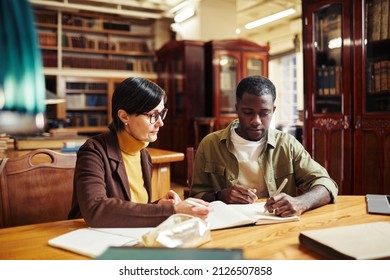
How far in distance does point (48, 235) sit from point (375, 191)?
230 centimetres

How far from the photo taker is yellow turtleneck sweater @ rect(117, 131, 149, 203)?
1131 millimetres

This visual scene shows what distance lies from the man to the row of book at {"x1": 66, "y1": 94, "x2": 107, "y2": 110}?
4430 millimetres

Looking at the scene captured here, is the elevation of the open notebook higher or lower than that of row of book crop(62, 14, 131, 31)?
lower

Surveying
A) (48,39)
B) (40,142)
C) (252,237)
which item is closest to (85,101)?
(48,39)

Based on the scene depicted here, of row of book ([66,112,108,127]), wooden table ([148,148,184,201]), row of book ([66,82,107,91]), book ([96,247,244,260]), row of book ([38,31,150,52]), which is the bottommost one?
wooden table ([148,148,184,201])

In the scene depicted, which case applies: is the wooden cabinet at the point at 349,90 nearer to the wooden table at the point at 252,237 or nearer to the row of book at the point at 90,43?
the wooden table at the point at 252,237

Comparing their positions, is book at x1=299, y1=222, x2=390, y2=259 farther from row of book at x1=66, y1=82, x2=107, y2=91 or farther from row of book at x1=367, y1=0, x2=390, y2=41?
row of book at x1=66, y1=82, x2=107, y2=91

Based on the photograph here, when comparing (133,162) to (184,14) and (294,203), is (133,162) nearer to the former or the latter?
(294,203)

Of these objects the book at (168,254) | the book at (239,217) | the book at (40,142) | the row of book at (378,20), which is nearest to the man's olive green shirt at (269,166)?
the book at (239,217)

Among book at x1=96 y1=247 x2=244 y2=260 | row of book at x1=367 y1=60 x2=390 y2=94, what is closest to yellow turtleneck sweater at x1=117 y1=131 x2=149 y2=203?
book at x1=96 y1=247 x2=244 y2=260

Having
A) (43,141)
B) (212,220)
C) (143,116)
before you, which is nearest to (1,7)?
(143,116)

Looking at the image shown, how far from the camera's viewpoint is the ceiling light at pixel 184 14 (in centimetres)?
491

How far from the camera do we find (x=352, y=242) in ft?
2.31

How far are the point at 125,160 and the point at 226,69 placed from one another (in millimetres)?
3671
